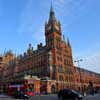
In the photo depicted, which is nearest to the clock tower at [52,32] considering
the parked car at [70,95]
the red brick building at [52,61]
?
the red brick building at [52,61]

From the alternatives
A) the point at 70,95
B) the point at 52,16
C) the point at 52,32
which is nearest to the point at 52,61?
the point at 52,32

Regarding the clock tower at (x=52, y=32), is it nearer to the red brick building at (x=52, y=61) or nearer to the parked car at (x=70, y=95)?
the red brick building at (x=52, y=61)

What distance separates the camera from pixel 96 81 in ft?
472

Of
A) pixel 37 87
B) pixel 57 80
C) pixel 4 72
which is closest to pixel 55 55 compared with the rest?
pixel 57 80

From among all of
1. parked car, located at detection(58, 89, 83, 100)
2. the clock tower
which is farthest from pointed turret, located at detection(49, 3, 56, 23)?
parked car, located at detection(58, 89, 83, 100)

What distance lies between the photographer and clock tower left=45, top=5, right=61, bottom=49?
90.2m

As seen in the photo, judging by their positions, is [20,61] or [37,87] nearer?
[37,87]

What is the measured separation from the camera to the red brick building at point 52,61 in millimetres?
83625

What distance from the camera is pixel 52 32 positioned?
91938mm

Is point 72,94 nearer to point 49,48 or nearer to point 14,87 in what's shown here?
point 14,87

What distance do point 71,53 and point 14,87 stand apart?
2097 inches

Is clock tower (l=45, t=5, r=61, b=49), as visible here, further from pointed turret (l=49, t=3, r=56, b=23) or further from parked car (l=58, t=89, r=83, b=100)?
parked car (l=58, t=89, r=83, b=100)

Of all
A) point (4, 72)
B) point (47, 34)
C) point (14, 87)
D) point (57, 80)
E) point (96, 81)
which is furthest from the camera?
point (96, 81)

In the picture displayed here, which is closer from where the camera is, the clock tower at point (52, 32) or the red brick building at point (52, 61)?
the red brick building at point (52, 61)
